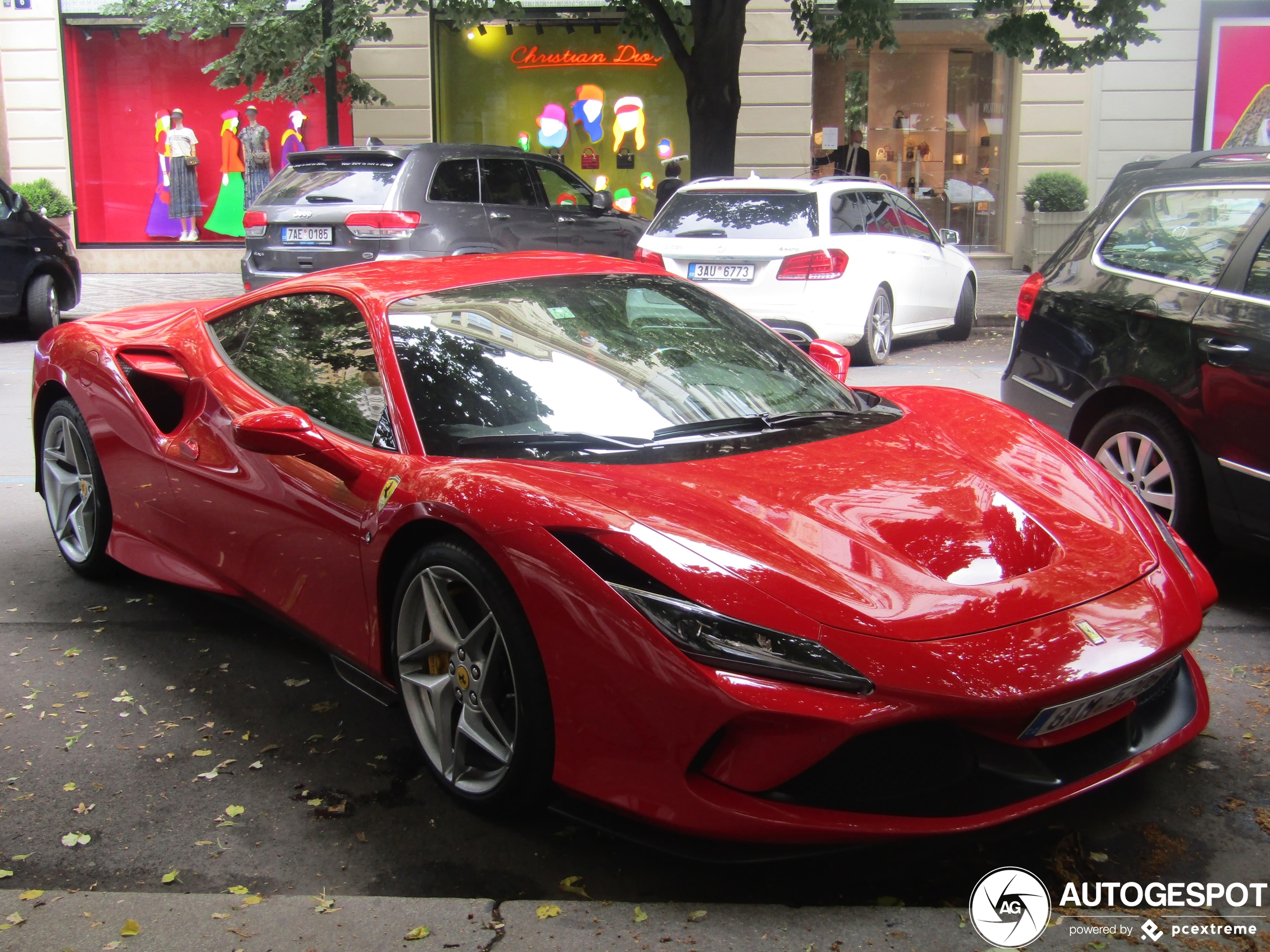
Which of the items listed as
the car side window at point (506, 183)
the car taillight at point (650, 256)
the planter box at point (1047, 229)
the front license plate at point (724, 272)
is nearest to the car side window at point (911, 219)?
the front license plate at point (724, 272)

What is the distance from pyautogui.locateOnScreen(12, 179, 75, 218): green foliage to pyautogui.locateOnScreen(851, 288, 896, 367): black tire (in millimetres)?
13545

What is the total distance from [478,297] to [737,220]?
684cm

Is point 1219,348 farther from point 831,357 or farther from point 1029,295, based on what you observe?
point 831,357

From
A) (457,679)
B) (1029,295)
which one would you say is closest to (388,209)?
(1029,295)

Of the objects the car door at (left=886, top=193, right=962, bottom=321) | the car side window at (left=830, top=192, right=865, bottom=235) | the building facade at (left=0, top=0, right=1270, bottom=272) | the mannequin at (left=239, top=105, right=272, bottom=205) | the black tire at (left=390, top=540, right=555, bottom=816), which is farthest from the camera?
the mannequin at (left=239, top=105, right=272, bottom=205)

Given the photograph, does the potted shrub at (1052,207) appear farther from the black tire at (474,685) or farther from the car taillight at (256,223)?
the black tire at (474,685)

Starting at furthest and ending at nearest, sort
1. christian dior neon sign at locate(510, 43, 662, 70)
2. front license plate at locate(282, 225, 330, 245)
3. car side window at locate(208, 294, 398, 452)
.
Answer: christian dior neon sign at locate(510, 43, 662, 70) < front license plate at locate(282, 225, 330, 245) < car side window at locate(208, 294, 398, 452)

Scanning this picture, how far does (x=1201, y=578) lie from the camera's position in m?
3.15

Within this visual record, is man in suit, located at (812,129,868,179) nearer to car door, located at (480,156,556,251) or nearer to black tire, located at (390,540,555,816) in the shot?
car door, located at (480,156,556,251)

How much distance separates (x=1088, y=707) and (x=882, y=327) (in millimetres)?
8478

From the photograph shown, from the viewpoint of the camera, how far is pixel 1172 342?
487 cm

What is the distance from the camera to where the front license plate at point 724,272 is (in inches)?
398

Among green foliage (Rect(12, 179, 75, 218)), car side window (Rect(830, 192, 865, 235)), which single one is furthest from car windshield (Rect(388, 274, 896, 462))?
green foliage (Rect(12, 179, 75, 218))

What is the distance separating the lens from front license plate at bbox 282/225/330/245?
11180 millimetres
